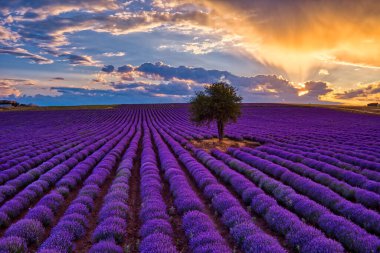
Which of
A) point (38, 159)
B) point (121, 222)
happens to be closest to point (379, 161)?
point (121, 222)

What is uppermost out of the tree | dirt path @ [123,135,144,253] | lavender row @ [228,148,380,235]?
the tree

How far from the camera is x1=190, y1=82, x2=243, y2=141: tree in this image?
2841 centimetres

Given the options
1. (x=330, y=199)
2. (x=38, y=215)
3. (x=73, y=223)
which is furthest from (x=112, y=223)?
(x=330, y=199)

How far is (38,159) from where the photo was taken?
64.0 ft

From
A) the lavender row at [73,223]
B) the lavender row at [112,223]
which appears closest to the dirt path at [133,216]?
the lavender row at [112,223]

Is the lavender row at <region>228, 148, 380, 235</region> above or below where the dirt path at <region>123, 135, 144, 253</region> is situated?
above

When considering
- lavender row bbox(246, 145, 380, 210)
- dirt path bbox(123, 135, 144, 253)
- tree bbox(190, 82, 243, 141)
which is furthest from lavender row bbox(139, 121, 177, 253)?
tree bbox(190, 82, 243, 141)

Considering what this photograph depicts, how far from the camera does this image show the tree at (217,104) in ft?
93.2

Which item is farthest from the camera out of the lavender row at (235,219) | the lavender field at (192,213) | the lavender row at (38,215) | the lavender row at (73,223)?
the lavender row at (38,215)

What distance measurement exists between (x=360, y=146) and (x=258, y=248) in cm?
2030

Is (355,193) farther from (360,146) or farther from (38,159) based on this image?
(38,159)

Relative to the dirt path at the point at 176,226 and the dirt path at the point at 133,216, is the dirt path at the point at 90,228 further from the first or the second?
the dirt path at the point at 176,226

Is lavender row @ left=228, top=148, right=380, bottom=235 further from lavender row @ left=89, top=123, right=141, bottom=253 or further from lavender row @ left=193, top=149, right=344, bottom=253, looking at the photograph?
lavender row @ left=89, top=123, right=141, bottom=253

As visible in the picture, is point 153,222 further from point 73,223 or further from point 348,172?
point 348,172
